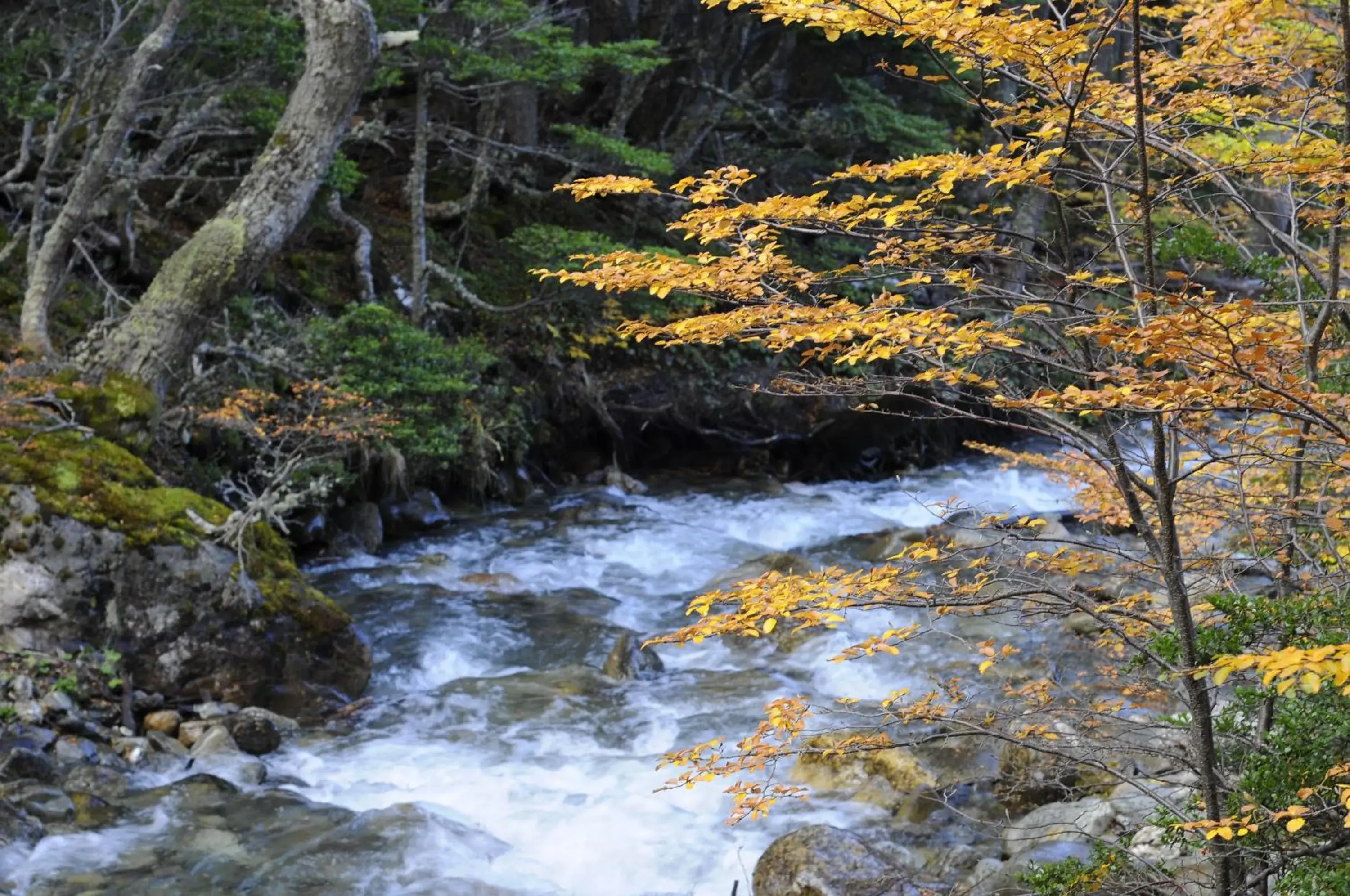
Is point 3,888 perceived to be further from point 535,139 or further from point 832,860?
point 535,139

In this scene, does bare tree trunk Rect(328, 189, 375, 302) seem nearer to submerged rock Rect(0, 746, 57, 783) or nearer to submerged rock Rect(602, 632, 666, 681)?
submerged rock Rect(602, 632, 666, 681)

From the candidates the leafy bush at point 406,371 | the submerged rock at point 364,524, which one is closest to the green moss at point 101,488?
the leafy bush at point 406,371

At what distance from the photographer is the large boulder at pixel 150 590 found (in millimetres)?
6688

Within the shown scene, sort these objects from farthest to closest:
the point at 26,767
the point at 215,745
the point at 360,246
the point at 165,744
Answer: the point at 360,246, the point at 215,745, the point at 165,744, the point at 26,767

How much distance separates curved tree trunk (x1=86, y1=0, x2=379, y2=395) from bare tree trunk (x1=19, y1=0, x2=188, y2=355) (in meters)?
0.54

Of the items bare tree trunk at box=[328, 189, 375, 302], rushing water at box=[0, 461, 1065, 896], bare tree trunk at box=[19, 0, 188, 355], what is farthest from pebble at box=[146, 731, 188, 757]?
bare tree trunk at box=[328, 189, 375, 302]

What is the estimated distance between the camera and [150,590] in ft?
22.9

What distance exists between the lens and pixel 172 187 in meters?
13.4

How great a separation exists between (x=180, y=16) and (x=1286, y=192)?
27.6ft

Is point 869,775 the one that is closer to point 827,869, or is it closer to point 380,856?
point 827,869

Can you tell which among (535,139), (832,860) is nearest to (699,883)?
(832,860)

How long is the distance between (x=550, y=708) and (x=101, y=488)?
3.54 meters

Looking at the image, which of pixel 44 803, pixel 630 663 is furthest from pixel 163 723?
pixel 630 663

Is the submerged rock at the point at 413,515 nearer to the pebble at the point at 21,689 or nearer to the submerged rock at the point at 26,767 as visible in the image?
the pebble at the point at 21,689
